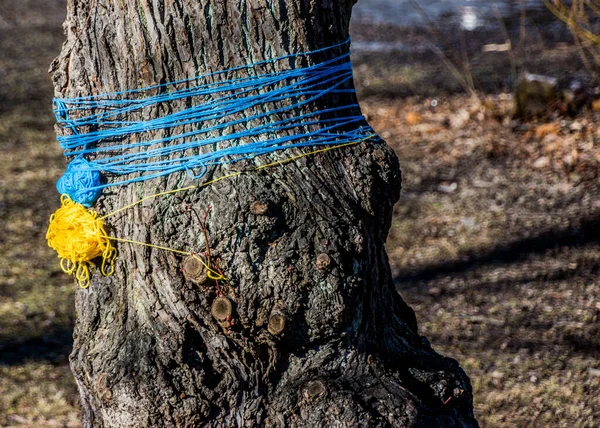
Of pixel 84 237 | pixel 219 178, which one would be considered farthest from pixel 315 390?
pixel 84 237

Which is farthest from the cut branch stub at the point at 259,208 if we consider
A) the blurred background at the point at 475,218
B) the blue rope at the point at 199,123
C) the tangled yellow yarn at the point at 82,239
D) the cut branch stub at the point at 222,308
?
the blurred background at the point at 475,218

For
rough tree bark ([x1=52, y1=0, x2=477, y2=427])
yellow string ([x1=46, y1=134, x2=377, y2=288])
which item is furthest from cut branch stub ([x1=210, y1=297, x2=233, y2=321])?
yellow string ([x1=46, y1=134, x2=377, y2=288])

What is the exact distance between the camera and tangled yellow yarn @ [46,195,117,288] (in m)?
2.29

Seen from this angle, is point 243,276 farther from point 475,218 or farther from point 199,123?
point 475,218

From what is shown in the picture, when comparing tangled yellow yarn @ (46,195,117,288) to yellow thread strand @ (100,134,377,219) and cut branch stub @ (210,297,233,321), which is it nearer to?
yellow thread strand @ (100,134,377,219)

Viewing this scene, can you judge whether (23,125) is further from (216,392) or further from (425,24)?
(216,392)

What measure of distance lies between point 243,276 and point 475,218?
11.8 feet

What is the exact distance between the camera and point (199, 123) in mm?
2182

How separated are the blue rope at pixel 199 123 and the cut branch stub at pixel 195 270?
0.76 feet

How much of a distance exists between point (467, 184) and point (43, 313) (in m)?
3.25

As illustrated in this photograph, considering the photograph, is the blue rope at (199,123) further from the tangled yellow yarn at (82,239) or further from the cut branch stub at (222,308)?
the cut branch stub at (222,308)

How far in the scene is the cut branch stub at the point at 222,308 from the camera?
2.17 meters

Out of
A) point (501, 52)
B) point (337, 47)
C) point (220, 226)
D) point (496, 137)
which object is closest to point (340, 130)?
point (337, 47)

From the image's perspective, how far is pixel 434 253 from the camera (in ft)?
16.5
